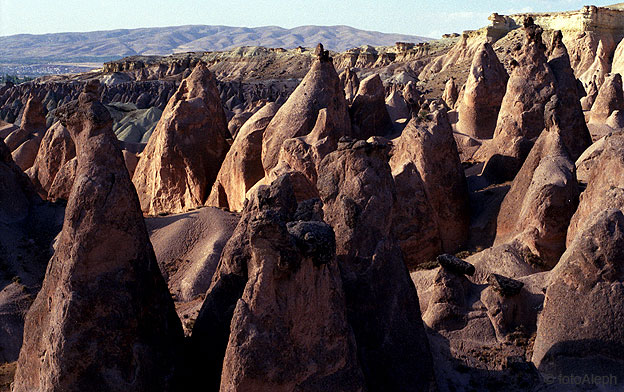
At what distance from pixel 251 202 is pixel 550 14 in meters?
72.7

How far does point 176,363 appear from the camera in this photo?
348 inches

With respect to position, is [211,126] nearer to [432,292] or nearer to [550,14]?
[432,292]

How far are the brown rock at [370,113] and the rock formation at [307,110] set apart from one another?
2.63 metres

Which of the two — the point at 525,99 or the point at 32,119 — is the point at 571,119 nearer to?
the point at 525,99

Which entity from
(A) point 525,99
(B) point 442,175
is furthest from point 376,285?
(A) point 525,99

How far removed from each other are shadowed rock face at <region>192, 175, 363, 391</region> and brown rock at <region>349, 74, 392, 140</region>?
16.9 m

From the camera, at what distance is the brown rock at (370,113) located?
25.0 m

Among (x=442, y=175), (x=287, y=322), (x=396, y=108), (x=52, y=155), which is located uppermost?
(x=396, y=108)

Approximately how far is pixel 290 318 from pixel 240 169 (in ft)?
47.0

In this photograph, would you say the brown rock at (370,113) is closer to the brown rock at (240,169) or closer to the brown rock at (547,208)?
the brown rock at (240,169)

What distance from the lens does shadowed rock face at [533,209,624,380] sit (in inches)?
375

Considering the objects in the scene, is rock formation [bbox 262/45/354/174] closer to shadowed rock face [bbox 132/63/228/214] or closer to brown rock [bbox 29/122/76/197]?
shadowed rock face [bbox 132/63/228/214]

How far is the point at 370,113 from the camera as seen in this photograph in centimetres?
2534

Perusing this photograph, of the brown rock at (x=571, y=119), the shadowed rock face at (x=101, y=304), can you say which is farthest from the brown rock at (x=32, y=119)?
the shadowed rock face at (x=101, y=304)
